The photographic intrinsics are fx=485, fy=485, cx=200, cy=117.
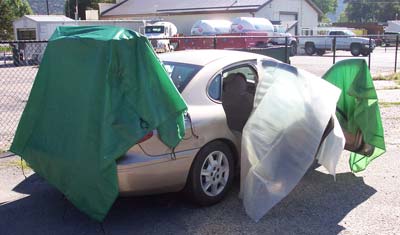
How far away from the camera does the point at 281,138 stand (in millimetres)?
4805

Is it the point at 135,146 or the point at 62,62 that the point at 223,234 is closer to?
the point at 135,146

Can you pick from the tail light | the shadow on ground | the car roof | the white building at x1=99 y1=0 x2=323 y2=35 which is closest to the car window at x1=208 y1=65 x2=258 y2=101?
the car roof

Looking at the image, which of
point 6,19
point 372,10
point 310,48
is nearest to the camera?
point 310,48

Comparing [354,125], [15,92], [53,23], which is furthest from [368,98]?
[53,23]

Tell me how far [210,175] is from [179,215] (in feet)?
1.69

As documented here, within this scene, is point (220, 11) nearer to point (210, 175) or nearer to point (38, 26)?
point (38, 26)

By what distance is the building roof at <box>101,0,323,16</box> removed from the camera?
47.8 m

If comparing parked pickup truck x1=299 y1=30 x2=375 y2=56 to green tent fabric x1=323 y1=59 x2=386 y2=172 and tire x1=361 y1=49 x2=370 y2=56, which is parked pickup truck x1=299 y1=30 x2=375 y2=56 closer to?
tire x1=361 y1=49 x2=370 y2=56

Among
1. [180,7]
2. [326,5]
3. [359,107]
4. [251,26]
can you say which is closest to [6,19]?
[180,7]

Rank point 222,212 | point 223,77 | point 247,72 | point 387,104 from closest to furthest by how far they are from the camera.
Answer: point 222,212 < point 223,77 < point 247,72 < point 387,104

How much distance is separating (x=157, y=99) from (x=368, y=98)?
2843mm

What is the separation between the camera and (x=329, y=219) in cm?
475

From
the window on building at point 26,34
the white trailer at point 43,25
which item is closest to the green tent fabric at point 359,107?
the white trailer at point 43,25

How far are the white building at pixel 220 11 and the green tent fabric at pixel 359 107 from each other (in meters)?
38.7
